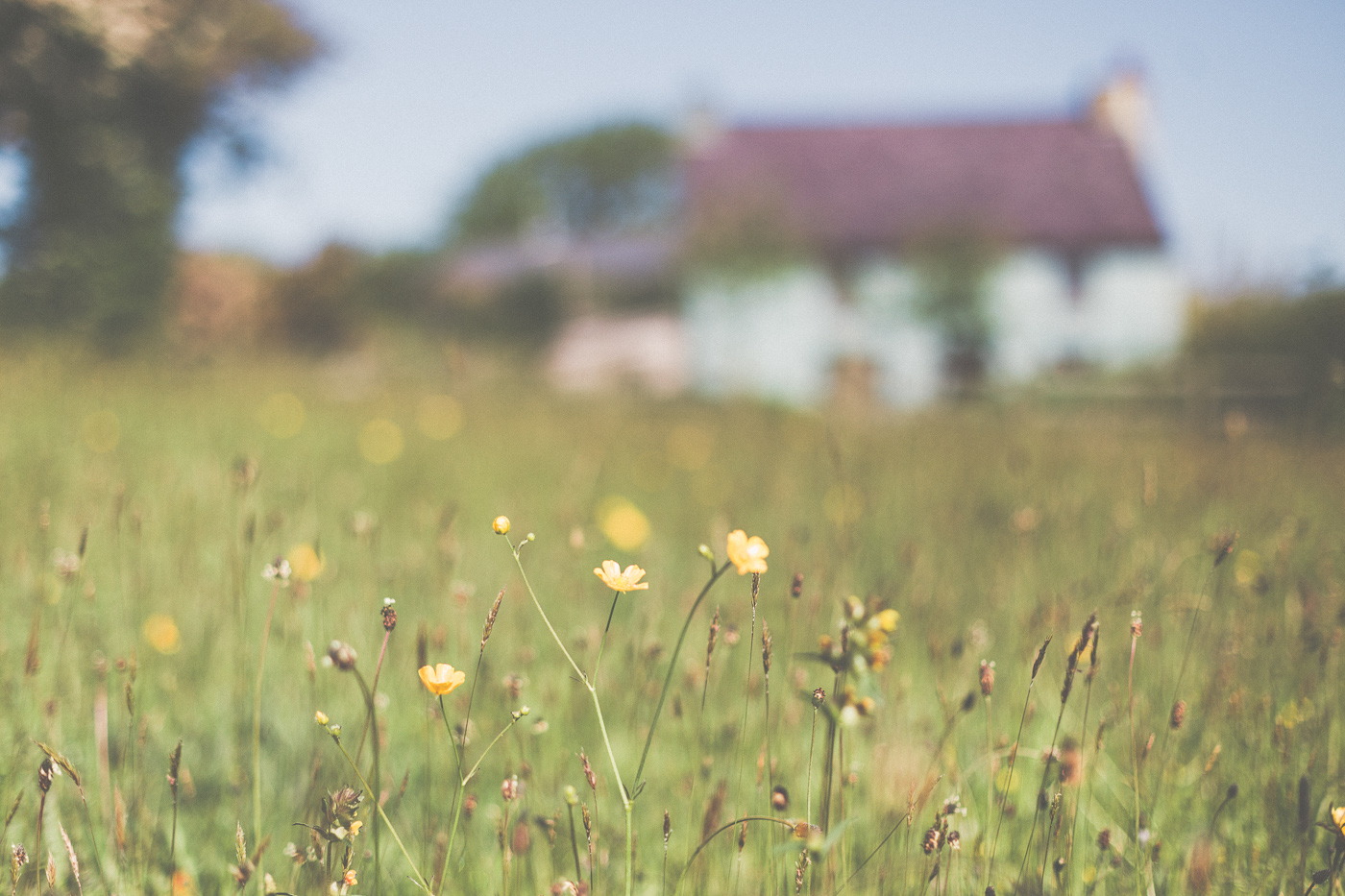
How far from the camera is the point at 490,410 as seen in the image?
241 inches

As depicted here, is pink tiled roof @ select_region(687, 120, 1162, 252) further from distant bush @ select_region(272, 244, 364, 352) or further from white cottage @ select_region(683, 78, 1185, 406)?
distant bush @ select_region(272, 244, 364, 352)

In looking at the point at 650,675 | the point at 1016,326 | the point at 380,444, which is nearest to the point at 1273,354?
the point at 380,444

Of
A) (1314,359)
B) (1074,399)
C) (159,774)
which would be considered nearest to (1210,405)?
(1074,399)

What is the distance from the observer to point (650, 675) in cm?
169

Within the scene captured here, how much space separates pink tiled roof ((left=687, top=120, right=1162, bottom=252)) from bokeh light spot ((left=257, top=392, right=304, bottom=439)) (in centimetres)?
1398

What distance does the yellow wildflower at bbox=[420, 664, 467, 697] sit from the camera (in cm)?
81

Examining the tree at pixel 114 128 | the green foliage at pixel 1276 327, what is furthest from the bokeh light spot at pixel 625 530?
the tree at pixel 114 128

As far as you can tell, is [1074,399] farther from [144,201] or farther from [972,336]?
[144,201]

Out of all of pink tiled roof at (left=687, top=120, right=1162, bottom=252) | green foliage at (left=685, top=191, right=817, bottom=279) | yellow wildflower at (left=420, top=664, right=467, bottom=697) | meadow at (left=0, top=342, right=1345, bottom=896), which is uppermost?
pink tiled roof at (left=687, top=120, right=1162, bottom=252)

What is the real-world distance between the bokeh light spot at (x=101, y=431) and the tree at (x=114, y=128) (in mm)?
1893

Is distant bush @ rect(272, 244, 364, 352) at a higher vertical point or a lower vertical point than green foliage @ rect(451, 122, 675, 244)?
lower

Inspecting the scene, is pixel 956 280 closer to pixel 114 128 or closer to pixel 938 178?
pixel 938 178

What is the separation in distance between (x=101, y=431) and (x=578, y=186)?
179 feet

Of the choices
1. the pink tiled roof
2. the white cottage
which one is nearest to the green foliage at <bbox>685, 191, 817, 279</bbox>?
the white cottage
